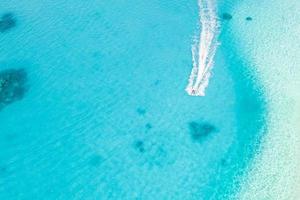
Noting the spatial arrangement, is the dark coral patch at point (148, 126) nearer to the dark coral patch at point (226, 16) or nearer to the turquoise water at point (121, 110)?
the turquoise water at point (121, 110)

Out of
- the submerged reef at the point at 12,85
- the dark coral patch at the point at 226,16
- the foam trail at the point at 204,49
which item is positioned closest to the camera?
the submerged reef at the point at 12,85

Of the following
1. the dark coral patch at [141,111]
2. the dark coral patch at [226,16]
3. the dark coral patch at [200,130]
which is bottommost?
the dark coral patch at [200,130]

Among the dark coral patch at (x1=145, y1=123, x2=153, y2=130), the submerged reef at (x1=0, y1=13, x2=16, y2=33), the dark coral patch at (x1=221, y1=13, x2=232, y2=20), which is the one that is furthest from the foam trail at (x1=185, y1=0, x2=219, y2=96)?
the submerged reef at (x1=0, y1=13, x2=16, y2=33)

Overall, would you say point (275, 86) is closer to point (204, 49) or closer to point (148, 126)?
point (204, 49)

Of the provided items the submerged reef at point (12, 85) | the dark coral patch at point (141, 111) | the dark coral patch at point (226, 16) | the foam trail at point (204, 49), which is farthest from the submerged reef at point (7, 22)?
the dark coral patch at point (226, 16)

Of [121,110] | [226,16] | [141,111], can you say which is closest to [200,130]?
[141,111]

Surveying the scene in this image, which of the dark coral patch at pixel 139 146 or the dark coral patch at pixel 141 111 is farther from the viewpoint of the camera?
the dark coral patch at pixel 141 111

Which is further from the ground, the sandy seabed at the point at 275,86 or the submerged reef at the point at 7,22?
the submerged reef at the point at 7,22
